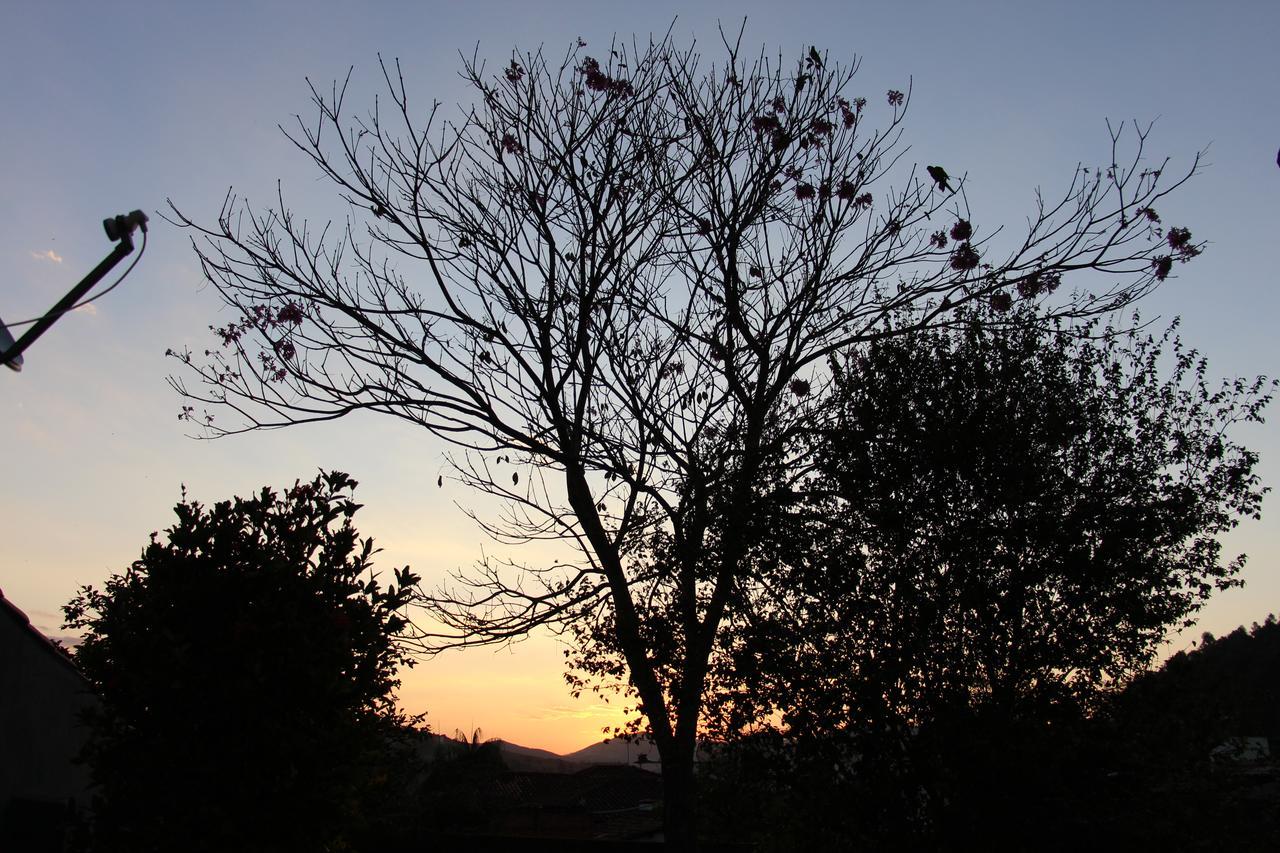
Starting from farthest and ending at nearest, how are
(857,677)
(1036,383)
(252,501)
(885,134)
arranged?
(885,134) < (1036,383) < (857,677) < (252,501)

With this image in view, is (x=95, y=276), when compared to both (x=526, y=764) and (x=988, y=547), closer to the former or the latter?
(x=988, y=547)

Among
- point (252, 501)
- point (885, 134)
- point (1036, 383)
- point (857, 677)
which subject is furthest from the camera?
point (885, 134)

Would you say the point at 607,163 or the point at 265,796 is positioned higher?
the point at 607,163

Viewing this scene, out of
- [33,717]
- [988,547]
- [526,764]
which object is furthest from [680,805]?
[526,764]

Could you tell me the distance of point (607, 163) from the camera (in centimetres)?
1075

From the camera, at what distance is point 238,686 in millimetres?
6922

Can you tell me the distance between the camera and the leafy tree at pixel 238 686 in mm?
6801

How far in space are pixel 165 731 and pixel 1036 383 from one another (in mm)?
8877

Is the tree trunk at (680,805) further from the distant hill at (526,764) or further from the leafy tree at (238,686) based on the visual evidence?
the distant hill at (526,764)

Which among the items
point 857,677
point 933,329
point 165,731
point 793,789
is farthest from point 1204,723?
point 165,731

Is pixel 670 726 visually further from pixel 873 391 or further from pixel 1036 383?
pixel 1036 383

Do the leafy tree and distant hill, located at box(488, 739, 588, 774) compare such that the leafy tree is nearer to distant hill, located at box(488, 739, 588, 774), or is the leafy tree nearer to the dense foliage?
the dense foliage

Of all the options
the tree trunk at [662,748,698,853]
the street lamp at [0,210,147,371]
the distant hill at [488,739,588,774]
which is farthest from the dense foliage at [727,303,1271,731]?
the distant hill at [488,739,588,774]

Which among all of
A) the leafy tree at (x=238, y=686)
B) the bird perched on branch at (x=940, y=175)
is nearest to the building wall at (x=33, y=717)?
the leafy tree at (x=238, y=686)
